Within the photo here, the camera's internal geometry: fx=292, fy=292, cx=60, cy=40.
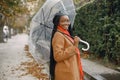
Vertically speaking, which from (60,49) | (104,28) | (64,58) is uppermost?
(60,49)

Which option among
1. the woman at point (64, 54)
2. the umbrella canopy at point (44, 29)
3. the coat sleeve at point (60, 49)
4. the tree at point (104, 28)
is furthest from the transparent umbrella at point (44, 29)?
the tree at point (104, 28)

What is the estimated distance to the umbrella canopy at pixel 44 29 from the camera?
5062 mm

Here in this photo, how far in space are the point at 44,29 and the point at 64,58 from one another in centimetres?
124

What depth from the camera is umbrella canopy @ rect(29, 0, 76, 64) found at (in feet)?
16.6

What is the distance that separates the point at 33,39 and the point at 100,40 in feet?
25.2

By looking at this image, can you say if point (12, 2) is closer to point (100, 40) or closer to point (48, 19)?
point (100, 40)

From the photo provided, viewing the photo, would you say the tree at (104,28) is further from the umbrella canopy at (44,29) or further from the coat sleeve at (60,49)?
the coat sleeve at (60,49)

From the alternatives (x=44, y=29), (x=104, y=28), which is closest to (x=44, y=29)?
(x=44, y=29)

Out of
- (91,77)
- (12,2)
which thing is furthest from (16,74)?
(12,2)

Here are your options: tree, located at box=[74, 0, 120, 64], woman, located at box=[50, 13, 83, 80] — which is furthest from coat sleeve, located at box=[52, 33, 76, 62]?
tree, located at box=[74, 0, 120, 64]

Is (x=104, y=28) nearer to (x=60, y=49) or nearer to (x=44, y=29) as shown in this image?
(x=44, y=29)

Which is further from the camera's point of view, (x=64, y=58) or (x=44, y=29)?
(x=44, y=29)

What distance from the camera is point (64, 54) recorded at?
13.1 ft

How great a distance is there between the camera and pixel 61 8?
515cm
